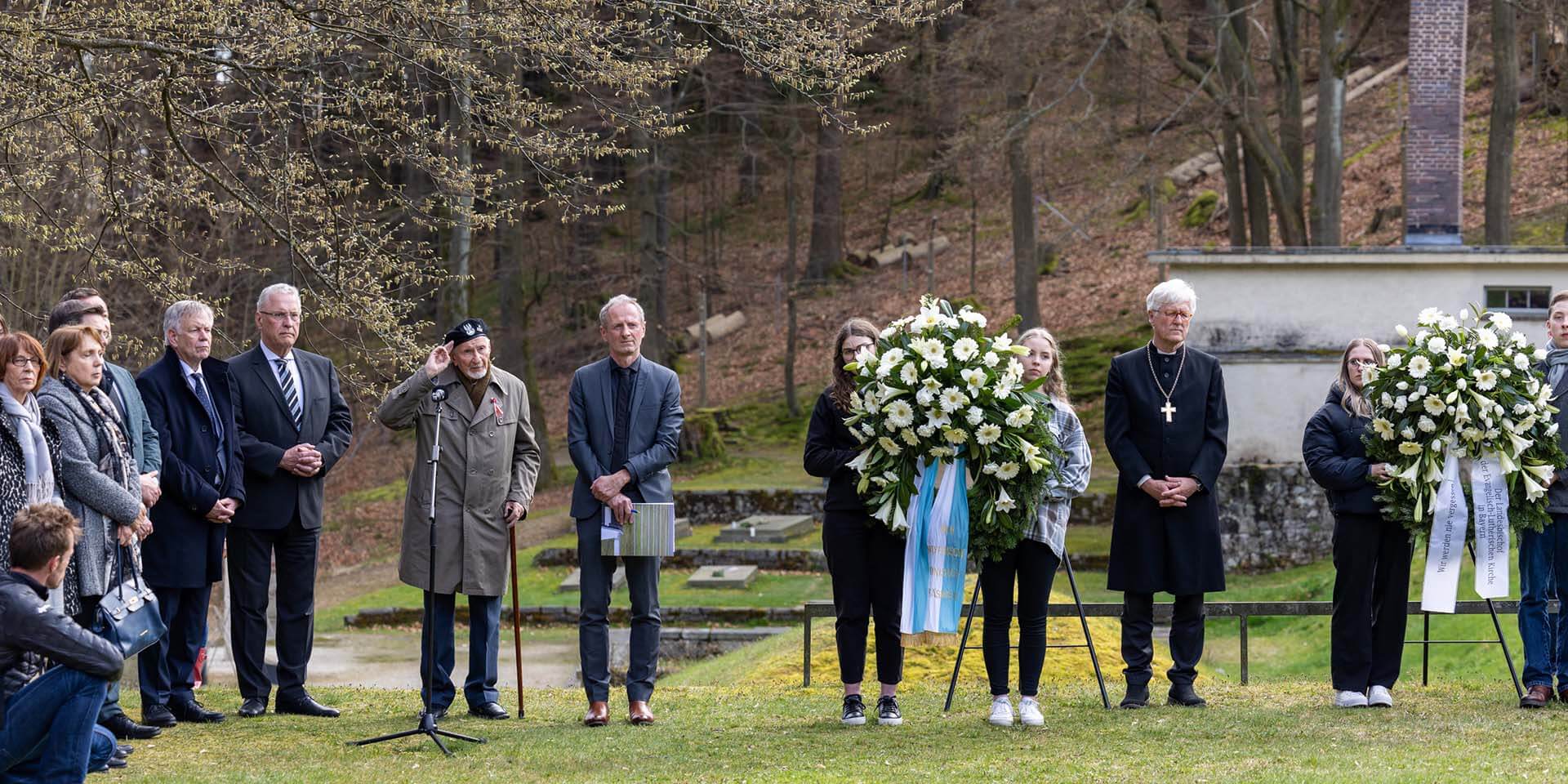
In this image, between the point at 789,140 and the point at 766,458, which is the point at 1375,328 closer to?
the point at 766,458

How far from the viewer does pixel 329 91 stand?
980 cm

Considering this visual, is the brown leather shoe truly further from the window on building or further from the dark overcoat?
the window on building

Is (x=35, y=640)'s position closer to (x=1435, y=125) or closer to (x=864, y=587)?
(x=864, y=587)

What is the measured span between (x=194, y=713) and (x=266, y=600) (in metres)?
0.67

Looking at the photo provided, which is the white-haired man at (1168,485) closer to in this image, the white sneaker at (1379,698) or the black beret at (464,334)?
the white sneaker at (1379,698)

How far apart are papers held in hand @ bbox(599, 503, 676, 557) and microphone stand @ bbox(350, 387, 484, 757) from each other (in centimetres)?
81

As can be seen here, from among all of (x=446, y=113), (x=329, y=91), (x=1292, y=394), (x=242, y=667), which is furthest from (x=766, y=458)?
(x=242, y=667)

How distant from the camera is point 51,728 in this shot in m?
5.66

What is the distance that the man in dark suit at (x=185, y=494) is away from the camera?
759 centimetres

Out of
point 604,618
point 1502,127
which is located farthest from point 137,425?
point 1502,127

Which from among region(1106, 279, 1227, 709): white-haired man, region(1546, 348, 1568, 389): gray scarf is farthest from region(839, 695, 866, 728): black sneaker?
region(1546, 348, 1568, 389): gray scarf

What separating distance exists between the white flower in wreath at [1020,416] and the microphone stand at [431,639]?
8.87 ft

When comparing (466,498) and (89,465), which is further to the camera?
(466,498)

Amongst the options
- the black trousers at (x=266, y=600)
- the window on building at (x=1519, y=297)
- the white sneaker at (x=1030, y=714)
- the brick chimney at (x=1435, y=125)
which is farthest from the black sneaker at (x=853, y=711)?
the brick chimney at (x=1435, y=125)
